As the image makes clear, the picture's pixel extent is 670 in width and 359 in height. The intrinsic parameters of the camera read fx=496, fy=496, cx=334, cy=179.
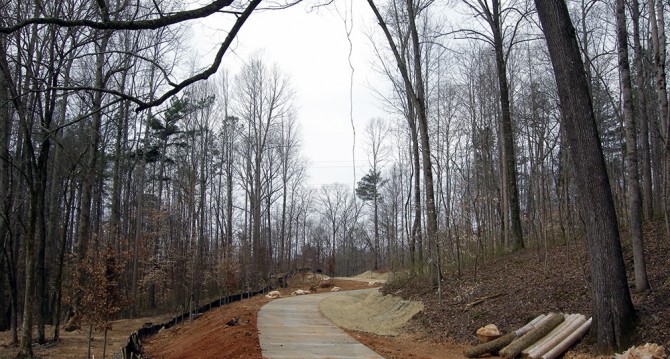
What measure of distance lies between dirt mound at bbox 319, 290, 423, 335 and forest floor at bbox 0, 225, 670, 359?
38cm

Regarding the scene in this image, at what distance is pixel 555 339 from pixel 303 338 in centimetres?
523

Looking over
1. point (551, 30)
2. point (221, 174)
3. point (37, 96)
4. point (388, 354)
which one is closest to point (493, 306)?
point (388, 354)

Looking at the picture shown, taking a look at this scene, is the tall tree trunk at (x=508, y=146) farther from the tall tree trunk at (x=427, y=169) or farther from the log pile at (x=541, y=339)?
the log pile at (x=541, y=339)

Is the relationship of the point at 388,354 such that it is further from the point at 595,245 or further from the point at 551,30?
the point at 551,30

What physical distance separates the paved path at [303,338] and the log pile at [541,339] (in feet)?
6.91

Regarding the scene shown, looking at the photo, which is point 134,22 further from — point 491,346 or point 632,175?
point 632,175

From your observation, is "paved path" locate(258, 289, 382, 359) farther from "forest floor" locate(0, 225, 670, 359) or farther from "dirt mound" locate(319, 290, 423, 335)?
"dirt mound" locate(319, 290, 423, 335)

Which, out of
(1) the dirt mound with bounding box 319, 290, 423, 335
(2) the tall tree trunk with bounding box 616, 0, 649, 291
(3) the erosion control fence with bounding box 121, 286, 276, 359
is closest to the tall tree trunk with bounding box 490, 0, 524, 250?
(1) the dirt mound with bounding box 319, 290, 423, 335

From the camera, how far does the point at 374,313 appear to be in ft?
55.7

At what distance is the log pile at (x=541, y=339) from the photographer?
7758mm

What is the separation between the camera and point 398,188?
5184cm

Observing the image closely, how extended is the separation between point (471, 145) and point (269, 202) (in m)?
17.1

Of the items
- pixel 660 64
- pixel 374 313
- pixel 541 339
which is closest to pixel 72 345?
pixel 374 313

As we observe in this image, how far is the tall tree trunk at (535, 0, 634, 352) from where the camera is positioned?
271 inches
